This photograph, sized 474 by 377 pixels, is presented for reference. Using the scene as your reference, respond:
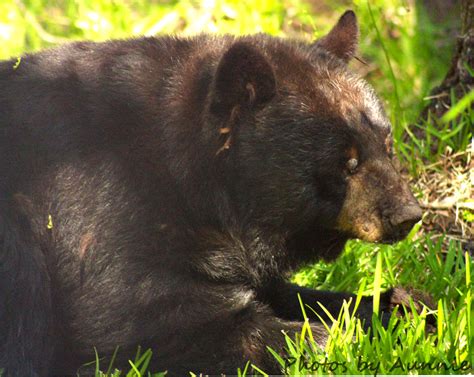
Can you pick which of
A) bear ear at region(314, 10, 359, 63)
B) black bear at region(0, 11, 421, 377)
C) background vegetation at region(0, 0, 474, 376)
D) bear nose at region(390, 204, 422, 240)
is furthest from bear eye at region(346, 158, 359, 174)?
bear ear at region(314, 10, 359, 63)

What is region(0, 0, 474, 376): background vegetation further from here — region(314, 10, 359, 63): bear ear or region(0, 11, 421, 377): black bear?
region(314, 10, 359, 63): bear ear

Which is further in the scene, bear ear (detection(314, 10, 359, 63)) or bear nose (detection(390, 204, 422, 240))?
bear ear (detection(314, 10, 359, 63))

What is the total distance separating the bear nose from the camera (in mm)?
4250

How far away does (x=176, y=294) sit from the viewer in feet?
13.3

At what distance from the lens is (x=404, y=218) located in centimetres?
425

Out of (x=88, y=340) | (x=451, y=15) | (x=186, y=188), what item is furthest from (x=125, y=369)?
(x=451, y=15)

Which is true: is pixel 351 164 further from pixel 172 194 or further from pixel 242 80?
pixel 172 194

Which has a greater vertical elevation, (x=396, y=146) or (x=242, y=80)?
(x=242, y=80)

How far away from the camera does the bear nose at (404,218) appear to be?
13.9 feet

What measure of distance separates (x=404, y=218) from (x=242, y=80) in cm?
105

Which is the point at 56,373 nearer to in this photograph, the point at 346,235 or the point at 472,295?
the point at 346,235

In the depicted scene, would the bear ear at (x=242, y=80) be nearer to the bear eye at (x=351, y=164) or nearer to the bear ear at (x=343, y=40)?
the bear eye at (x=351, y=164)

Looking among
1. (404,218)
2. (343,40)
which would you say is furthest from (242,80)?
(404,218)

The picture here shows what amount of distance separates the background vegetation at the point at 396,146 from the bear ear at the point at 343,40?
78cm
